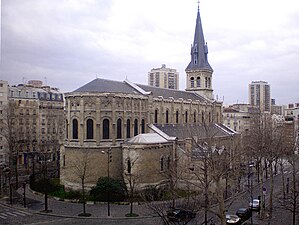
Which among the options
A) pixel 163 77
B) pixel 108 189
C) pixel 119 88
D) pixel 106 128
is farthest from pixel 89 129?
pixel 163 77

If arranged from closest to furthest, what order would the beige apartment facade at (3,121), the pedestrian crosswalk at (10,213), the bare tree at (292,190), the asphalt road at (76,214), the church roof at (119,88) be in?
the bare tree at (292,190) → the asphalt road at (76,214) → the pedestrian crosswalk at (10,213) → the church roof at (119,88) → the beige apartment facade at (3,121)

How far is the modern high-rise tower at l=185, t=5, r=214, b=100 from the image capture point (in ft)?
225

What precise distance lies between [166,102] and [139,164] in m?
14.6

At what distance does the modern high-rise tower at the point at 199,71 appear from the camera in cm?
6862

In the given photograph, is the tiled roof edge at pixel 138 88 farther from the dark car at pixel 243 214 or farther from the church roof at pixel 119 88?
the dark car at pixel 243 214

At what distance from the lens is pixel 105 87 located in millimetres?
→ 45812

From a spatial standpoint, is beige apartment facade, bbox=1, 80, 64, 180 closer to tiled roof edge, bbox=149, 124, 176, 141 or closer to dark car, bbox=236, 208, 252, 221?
tiled roof edge, bbox=149, 124, 176, 141

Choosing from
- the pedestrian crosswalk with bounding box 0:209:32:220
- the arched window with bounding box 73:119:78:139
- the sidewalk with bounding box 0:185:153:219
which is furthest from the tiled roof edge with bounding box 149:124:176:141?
the pedestrian crosswalk with bounding box 0:209:32:220

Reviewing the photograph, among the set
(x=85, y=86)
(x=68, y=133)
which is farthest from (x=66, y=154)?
(x=85, y=86)

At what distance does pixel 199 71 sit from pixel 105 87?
92.4ft

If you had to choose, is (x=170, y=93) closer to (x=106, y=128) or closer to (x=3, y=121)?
(x=106, y=128)

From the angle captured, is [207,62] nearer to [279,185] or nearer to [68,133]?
[279,185]

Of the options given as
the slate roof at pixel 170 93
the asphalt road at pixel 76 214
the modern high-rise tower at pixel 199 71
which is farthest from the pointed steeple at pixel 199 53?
the asphalt road at pixel 76 214

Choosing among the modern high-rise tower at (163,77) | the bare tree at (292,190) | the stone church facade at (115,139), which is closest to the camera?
the bare tree at (292,190)
